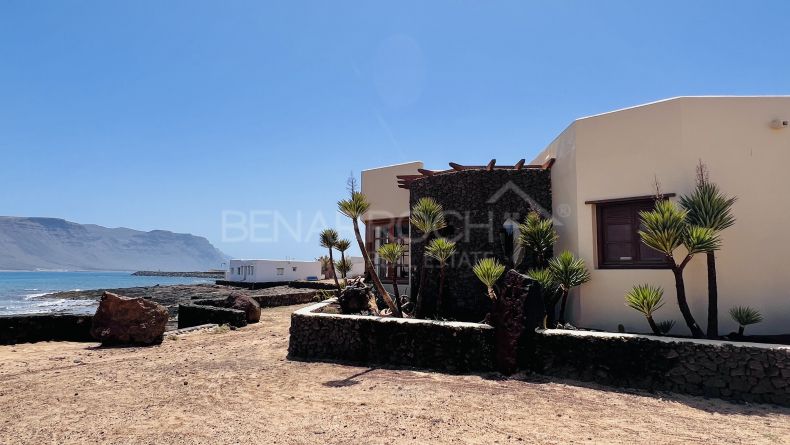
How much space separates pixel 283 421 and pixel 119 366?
4628 millimetres

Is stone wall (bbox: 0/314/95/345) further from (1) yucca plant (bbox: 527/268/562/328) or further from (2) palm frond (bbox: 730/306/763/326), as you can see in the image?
(2) palm frond (bbox: 730/306/763/326)

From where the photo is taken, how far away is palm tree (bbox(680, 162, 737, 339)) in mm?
7449

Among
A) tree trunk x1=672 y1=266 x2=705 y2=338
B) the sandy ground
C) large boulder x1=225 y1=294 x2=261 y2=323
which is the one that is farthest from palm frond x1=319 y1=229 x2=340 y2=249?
tree trunk x1=672 y1=266 x2=705 y2=338

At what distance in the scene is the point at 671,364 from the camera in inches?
261

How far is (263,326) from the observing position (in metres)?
13.4

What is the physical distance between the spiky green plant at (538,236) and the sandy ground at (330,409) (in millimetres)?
3076

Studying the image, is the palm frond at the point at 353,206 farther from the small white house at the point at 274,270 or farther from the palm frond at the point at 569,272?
the small white house at the point at 274,270

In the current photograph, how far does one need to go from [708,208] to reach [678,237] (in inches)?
33.0

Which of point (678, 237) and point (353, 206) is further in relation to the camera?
point (353, 206)

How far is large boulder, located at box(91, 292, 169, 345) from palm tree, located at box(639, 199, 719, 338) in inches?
410

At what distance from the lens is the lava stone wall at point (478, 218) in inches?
414

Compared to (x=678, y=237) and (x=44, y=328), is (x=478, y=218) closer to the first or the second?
(x=678, y=237)

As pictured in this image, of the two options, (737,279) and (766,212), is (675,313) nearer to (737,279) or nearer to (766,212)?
(737,279)

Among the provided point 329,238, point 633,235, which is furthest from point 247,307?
point 633,235
